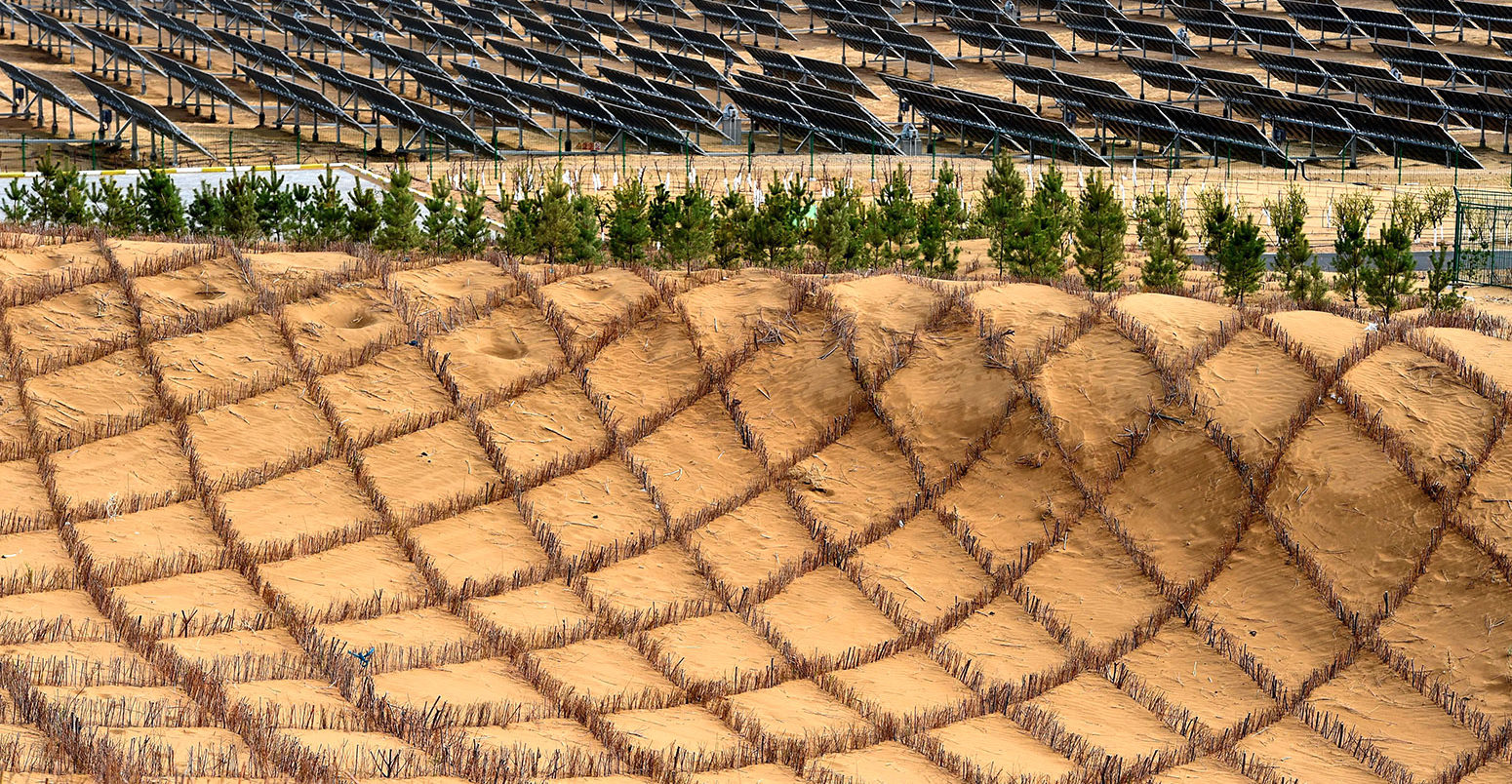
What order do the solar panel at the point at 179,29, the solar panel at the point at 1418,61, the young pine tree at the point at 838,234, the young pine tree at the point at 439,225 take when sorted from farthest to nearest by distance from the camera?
the solar panel at the point at 179,29 → the solar panel at the point at 1418,61 → the young pine tree at the point at 838,234 → the young pine tree at the point at 439,225

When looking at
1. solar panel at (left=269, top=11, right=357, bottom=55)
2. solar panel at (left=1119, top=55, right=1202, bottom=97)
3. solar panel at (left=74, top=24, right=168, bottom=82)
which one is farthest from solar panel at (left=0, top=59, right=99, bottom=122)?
solar panel at (left=1119, top=55, right=1202, bottom=97)

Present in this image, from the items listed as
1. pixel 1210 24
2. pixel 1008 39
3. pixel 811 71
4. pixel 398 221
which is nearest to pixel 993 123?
pixel 811 71

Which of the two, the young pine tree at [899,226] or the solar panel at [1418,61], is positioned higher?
the solar panel at [1418,61]

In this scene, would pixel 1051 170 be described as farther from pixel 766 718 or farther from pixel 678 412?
pixel 766 718

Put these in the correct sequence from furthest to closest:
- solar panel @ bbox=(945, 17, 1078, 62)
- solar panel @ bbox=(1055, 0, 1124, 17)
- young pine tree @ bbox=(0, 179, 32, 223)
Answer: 1. solar panel @ bbox=(1055, 0, 1124, 17)
2. solar panel @ bbox=(945, 17, 1078, 62)
3. young pine tree @ bbox=(0, 179, 32, 223)

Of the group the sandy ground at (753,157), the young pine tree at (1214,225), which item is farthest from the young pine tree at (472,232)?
the young pine tree at (1214,225)

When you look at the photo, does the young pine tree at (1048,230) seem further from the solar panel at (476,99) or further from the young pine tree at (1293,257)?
the solar panel at (476,99)

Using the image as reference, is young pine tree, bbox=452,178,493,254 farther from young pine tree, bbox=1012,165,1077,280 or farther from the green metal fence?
the green metal fence
